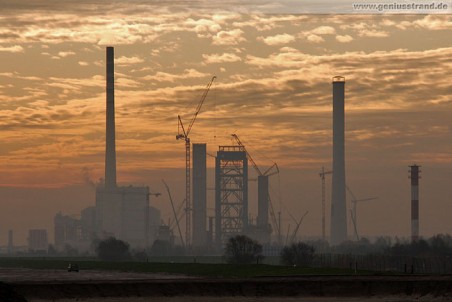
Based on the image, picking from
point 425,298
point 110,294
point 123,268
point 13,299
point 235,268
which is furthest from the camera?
point 123,268

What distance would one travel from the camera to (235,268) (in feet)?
492

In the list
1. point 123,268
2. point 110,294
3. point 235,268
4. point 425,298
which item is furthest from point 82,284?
point 123,268

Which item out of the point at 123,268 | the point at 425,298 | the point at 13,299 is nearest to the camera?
the point at 13,299

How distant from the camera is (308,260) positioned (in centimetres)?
19300

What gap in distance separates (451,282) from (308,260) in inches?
3889

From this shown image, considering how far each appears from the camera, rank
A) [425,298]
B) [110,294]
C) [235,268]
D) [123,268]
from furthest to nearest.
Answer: [123,268]
[235,268]
[110,294]
[425,298]

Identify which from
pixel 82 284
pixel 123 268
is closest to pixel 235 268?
pixel 123 268

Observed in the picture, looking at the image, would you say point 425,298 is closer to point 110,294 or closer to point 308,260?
point 110,294

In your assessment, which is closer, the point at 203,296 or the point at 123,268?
the point at 203,296

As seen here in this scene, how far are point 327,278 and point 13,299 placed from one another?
39.8 meters

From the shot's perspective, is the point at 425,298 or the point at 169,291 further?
the point at 169,291

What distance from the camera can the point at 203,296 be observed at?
9750 cm

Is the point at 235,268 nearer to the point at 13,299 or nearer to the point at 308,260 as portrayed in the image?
the point at 308,260

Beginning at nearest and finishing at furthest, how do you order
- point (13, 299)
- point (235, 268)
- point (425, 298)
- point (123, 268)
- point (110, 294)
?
point (13, 299) → point (425, 298) → point (110, 294) → point (235, 268) → point (123, 268)
